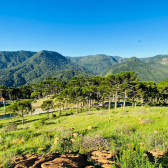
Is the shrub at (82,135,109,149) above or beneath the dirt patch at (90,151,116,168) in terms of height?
beneath

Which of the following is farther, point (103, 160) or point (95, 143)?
point (95, 143)

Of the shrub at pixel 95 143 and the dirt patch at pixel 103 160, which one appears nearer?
the dirt patch at pixel 103 160

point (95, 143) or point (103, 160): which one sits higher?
point (103, 160)

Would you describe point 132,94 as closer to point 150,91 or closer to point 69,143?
point 150,91

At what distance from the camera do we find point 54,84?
8531 centimetres

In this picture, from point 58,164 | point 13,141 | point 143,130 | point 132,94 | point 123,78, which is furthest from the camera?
point 132,94

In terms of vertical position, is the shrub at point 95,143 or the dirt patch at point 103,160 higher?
the dirt patch at point 103,160

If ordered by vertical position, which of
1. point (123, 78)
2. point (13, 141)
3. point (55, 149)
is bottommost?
point (13, 141)

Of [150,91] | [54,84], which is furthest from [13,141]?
[54,84]

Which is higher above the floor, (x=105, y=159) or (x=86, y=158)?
(x=105, y=159)

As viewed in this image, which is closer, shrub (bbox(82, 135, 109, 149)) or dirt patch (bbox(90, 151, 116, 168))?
dirt patch (bbox(90, 151, 116, 168))

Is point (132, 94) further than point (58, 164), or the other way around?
point (132, 94)

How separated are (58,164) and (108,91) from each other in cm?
3565

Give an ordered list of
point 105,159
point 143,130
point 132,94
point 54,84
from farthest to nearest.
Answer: point 54,84
point 132,94
point 143,130
point 105,159
